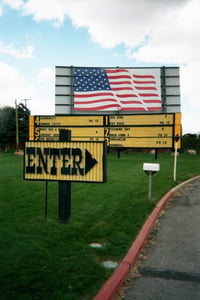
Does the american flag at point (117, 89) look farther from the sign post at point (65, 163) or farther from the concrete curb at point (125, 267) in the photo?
the concrete curb at point (125, 267)

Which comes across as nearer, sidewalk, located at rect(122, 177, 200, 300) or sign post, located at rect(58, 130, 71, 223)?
sidewalk, located at rect(122, 177, 200, 300)

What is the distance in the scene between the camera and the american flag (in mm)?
24906

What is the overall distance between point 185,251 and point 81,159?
10.7ft

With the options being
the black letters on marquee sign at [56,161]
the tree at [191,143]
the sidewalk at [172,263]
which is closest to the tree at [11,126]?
the tree at [191,143]

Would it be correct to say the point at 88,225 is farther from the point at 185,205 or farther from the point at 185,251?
the point at 185,205

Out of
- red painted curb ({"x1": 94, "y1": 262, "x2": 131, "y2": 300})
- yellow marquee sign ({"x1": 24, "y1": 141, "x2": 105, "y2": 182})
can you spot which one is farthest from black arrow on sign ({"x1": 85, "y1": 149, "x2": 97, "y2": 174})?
red painted curb ({"x1": 94, "y1": 262, "x2": 131, "y2": 300})

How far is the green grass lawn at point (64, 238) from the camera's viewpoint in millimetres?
4199

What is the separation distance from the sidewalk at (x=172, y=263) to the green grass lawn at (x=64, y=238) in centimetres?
52

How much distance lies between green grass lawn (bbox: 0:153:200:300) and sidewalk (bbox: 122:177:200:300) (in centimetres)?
52

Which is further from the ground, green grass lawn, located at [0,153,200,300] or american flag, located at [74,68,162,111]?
american flag, located at [74,68,162,111]

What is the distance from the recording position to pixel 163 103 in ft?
80.5

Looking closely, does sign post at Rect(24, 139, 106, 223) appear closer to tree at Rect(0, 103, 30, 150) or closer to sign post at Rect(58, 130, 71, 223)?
sign post at Rect(58, 130, 71, 223)

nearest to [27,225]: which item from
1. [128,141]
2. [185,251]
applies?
[185,251]

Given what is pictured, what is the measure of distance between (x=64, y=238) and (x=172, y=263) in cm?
223
